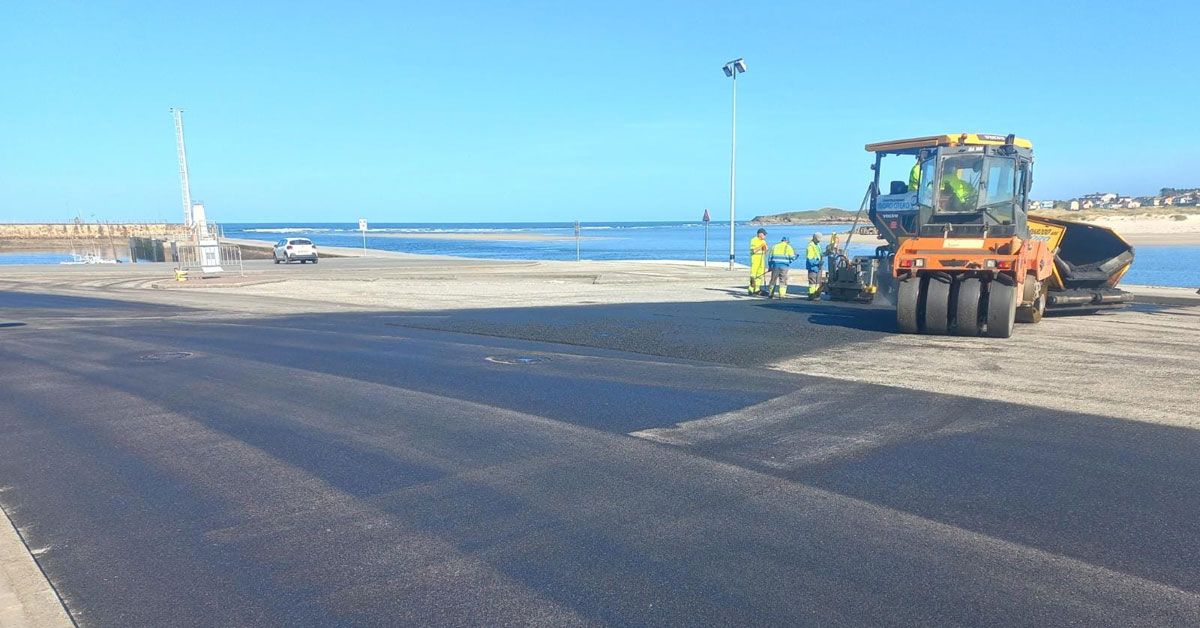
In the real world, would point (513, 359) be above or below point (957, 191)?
below

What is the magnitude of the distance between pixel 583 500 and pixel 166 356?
8.52 metres

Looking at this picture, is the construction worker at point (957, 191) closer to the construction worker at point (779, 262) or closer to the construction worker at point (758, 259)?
the construction worker at point (779, 262)

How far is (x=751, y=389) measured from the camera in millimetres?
8781

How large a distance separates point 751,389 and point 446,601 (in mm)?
5425

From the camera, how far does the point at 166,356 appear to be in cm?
1138

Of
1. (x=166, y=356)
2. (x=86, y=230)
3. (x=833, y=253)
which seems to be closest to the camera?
(x=166, y=356)

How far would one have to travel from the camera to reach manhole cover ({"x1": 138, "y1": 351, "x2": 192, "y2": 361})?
36.7 feet

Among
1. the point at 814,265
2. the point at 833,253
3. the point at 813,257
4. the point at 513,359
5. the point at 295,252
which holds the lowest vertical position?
the point at 513,359

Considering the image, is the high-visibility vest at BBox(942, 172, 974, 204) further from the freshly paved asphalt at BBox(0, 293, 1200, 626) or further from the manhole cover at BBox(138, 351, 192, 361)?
the manhole cover at BBox(138, 351, 192, 361)

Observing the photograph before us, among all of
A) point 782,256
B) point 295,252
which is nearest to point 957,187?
point 782,256

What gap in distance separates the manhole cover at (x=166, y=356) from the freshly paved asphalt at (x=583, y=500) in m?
1.13

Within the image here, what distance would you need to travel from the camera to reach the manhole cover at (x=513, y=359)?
10648 mm

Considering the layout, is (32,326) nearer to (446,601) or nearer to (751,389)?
(751,389)

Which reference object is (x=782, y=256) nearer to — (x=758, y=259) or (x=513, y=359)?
(x=758, y=259)
